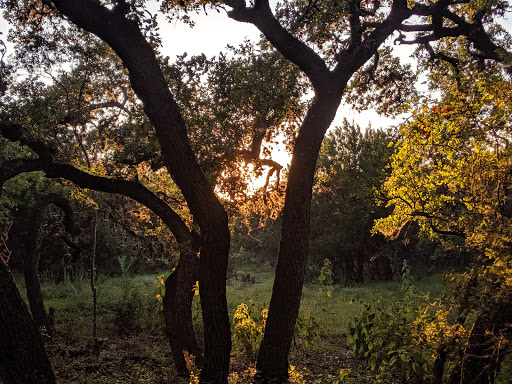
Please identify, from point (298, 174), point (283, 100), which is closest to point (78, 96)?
point (283, 100)

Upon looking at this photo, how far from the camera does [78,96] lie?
30.0 feet

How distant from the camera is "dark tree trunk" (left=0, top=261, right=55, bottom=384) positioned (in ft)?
14.3

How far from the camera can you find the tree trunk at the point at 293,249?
5.62m

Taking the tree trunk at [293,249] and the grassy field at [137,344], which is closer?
the tree trunk at [293,249]

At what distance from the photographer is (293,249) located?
5695mm

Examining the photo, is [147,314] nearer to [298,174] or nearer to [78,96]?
[78,96]

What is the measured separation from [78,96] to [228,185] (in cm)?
499

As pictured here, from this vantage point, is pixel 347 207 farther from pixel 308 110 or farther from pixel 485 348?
pixel 485 348

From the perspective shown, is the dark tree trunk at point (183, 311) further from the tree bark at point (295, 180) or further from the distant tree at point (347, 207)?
the distant tree at point (347, 207)

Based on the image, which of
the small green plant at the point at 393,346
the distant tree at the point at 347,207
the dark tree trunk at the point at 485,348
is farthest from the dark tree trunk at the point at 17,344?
the distant tree at the point at 347,207

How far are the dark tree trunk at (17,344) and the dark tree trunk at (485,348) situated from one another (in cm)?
501

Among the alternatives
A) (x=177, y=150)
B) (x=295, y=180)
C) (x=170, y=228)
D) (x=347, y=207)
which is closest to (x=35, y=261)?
(x=170, y=228)

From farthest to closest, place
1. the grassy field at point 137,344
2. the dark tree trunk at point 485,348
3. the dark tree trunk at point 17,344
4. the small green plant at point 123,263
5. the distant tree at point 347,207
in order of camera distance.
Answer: the distant tree at point 347,207 < the small green plant at point 123,263 < the grassy field at point 137,344 < the dark tree trunk at point 17,344 < the dark tree trunk at point 485,348

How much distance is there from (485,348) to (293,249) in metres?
2.75
